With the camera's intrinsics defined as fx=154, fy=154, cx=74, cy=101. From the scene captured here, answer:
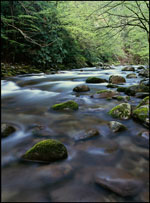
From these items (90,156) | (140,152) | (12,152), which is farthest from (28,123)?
(140,152)

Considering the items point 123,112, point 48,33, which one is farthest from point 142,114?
point 48,33

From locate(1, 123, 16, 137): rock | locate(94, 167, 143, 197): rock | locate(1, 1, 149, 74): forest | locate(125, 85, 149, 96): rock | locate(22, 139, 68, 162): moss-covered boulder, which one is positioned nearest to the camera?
locate(94, 167, 143, 197): rock

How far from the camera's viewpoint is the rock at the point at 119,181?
137 centimetres

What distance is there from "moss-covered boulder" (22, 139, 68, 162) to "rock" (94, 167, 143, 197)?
19.2 inches

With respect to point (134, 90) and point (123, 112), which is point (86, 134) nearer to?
point (123, 112)

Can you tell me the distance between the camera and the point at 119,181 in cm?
147

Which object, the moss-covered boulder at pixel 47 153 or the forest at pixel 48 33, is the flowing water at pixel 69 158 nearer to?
the moss-covered boulder at pixel 47 153

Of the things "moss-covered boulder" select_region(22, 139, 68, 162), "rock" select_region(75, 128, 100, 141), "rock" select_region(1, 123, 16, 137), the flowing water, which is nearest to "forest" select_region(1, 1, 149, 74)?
the flowing water

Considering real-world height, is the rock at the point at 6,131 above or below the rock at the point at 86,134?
above

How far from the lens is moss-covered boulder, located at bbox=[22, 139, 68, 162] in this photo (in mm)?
1766

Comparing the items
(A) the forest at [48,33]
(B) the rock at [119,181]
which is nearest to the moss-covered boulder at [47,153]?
(B) the rock at [119,181]

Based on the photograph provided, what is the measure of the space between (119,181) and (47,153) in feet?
2.69

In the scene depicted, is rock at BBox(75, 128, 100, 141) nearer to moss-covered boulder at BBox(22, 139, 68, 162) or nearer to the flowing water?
the flowing water

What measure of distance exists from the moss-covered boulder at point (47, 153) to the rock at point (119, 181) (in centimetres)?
49
